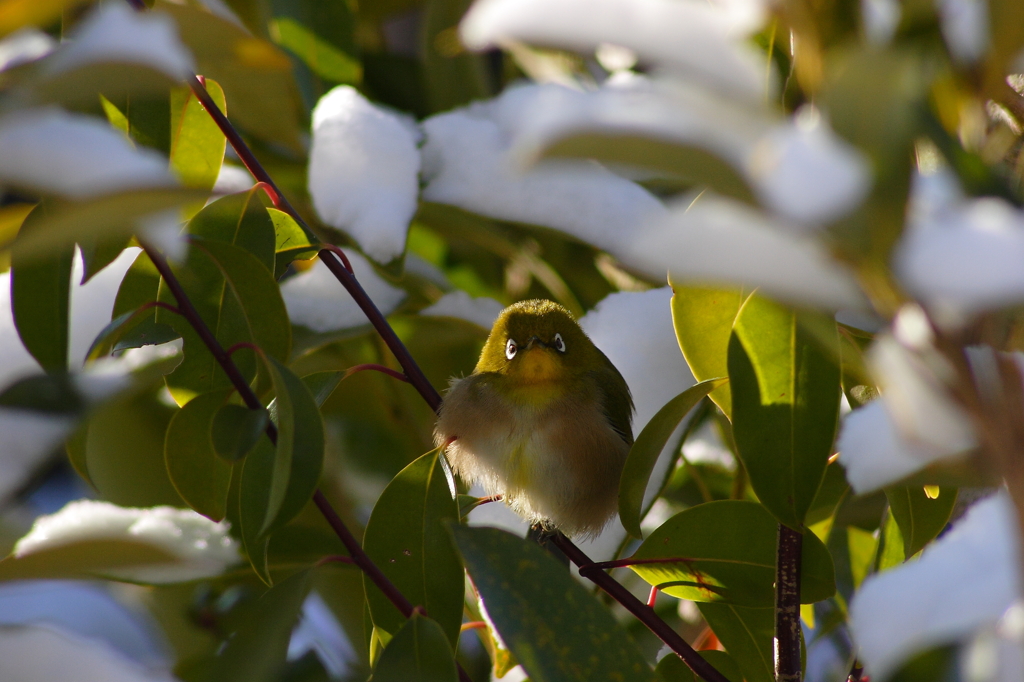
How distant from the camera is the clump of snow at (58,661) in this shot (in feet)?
2.61

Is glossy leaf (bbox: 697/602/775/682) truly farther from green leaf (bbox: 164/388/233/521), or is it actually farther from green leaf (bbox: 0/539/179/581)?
green leaf (bbox: 0/539/179/581)

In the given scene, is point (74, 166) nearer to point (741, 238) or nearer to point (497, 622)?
point (741, 238)

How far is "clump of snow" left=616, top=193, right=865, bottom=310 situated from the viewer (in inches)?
20.6

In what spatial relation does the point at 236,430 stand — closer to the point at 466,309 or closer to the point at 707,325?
the point at 707,325

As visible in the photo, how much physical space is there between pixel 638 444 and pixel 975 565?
63 centimetres

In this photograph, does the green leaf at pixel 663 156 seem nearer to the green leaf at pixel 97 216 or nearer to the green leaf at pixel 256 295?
the green leaf at pixel 97 216

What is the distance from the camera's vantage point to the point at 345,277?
1351 mm

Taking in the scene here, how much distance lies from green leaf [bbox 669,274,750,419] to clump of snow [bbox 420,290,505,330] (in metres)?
0.75

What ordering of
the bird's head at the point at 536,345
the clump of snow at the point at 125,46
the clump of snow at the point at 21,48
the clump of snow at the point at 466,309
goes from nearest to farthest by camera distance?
the clump of snow at the point at 125,46
the clump of snow at the point at 21,48
the clump of snow at the point at 466,309
the bird's head at the point at 536,345

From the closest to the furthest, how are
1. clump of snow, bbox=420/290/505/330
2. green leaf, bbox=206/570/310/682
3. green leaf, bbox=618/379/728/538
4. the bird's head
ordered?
1. green leaf, bbox=206/570/310/682
2. green leaf, bbox=618/379/728/538
3. clump of snow, bbox=420/290/505/330
4. the bird's head

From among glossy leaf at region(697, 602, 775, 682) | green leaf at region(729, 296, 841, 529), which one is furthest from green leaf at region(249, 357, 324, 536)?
glossy leaf at region(697, 602, 775, 682)

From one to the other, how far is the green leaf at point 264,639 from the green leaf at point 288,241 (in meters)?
0.51

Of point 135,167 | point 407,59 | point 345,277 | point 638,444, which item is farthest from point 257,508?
point 407,59

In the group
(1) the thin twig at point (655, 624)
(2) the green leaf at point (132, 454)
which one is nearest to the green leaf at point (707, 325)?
(1) the thin twig at point (655, 624)
